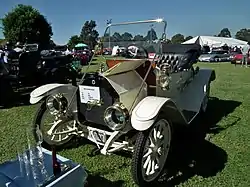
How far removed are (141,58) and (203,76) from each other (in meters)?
2.22

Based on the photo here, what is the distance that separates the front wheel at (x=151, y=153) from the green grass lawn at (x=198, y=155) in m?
0.25

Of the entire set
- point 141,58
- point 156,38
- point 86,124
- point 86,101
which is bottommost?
point 86,124

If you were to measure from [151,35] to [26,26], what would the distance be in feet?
106

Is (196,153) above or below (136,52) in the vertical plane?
below

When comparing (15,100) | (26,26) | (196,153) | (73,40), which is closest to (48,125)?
(196,153)

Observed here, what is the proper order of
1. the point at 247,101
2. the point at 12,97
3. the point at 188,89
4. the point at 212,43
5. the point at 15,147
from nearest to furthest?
the point at 15,147 < the point at 188,89 < the point at 247,101 < the point at 12,97 < the point at 212,43

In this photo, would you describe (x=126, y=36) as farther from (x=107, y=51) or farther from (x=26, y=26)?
(x=26, y=26)

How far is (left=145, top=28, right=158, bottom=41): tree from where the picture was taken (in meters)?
3.64

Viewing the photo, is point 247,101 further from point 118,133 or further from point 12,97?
point 12,97

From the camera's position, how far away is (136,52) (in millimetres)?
3676

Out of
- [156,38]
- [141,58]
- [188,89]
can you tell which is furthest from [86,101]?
[188,89]

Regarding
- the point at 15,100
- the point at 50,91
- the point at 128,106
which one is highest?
the point at 50,91

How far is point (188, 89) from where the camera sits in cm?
454

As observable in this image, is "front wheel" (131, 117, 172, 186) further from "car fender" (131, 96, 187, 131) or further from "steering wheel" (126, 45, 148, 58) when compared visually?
"steering wheel" (126, 45, 148, 58)
